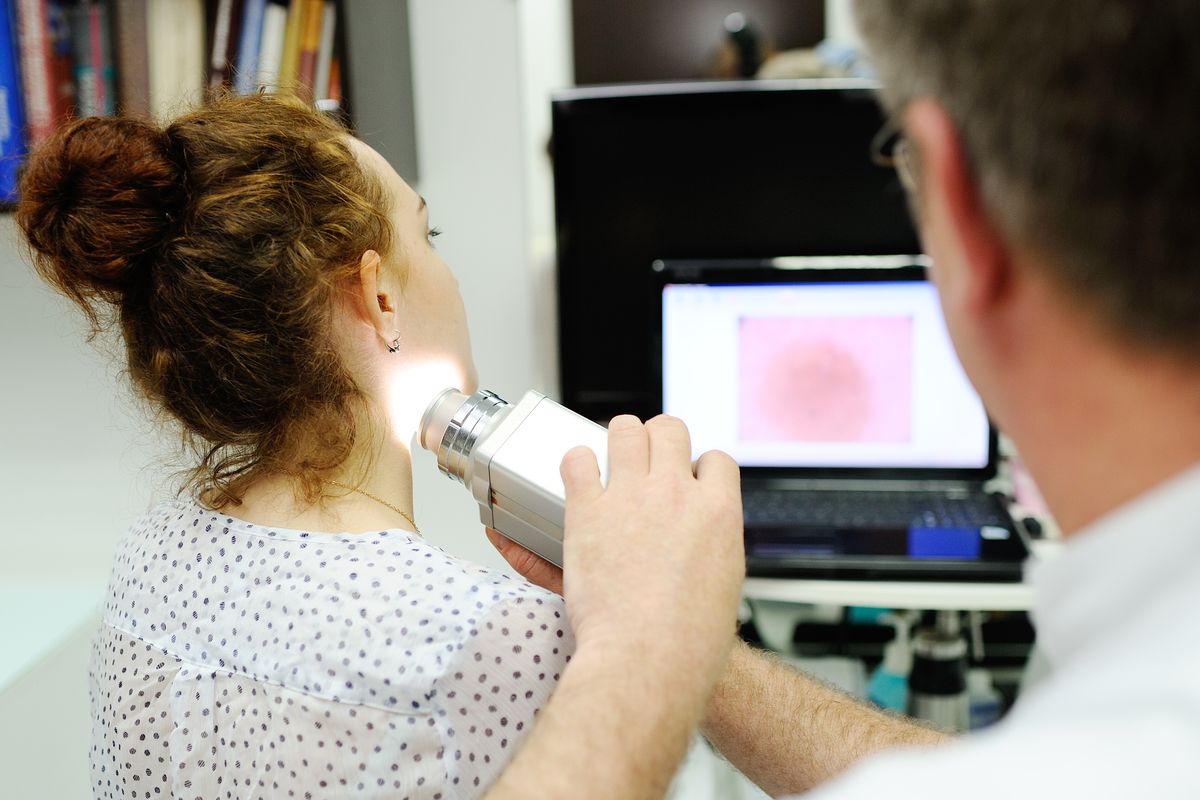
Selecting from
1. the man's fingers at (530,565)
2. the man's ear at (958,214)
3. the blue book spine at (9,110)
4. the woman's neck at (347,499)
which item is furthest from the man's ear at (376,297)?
the blue book spine at (9,110)

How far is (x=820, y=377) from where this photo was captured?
1.60 meters

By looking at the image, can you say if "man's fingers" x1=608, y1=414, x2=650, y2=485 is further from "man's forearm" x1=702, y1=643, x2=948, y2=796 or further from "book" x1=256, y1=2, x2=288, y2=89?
"book" x1=256, y1=2, x2=288, y2=89

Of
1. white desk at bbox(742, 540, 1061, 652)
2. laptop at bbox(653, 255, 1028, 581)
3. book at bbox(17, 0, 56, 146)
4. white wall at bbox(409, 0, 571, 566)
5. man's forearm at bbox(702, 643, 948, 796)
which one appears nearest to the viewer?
man's forearm at bbox(702, 643, 948, 796)

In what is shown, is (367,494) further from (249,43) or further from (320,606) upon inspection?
(249,43)

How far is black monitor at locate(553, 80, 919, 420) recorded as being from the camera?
1.56 metres

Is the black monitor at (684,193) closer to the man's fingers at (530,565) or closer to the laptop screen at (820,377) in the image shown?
the laptop screen at (820,377)

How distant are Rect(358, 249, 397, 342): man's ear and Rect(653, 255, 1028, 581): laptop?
0.67m

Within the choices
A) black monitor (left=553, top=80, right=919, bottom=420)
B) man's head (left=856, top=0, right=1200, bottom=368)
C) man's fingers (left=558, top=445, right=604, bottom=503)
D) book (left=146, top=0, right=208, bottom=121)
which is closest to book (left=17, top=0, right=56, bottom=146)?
book (left=146, top=0, right=208, bottom=121)

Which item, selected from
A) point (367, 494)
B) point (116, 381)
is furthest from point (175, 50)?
point (367, 494)

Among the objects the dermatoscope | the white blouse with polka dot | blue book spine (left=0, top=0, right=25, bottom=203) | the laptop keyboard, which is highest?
blue book spine (left=0, top=0, right=25, bottom=203)

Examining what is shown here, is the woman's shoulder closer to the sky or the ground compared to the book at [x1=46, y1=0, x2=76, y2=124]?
closer to the ground

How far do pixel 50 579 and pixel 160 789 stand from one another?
136cm

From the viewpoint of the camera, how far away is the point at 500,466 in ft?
2.75

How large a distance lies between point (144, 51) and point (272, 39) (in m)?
0.17
